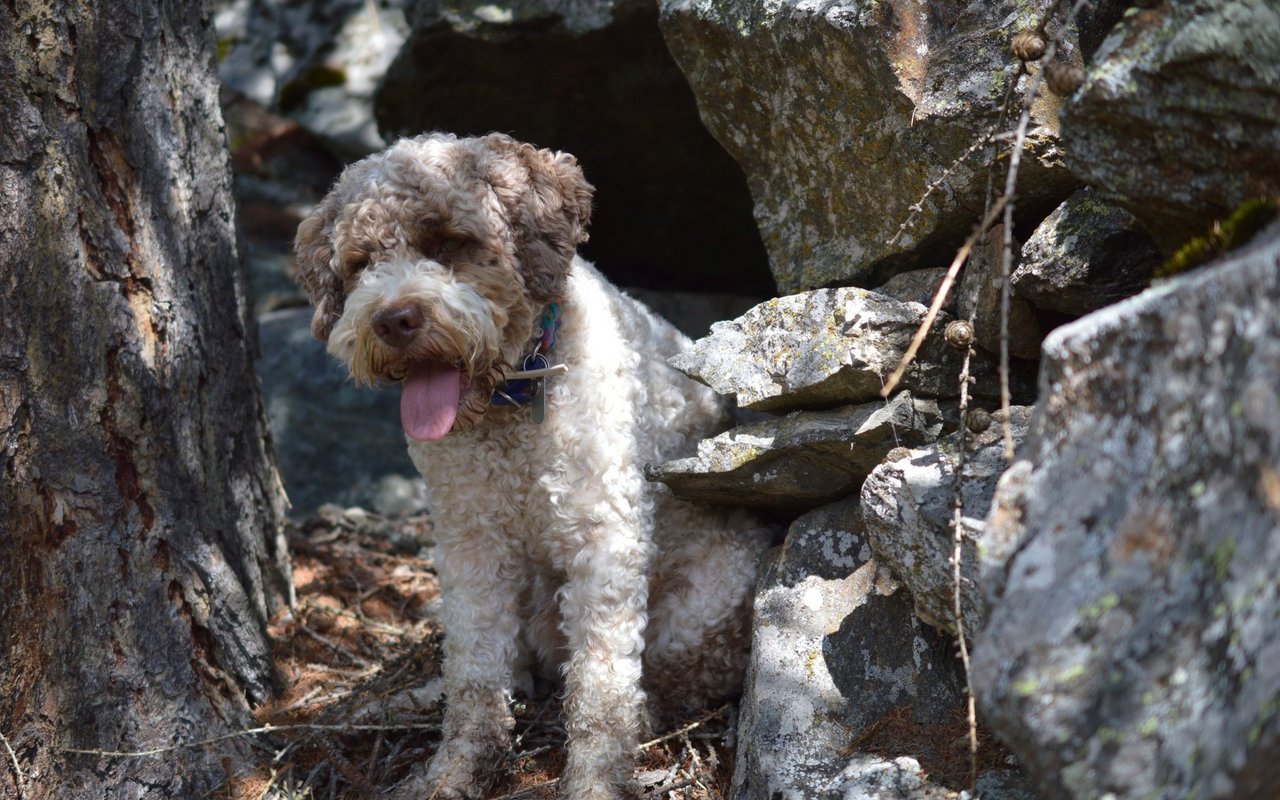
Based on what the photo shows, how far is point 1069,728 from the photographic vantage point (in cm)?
185

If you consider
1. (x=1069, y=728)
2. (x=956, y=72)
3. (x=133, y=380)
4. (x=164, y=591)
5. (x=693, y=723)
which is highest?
(x=956, y=72)

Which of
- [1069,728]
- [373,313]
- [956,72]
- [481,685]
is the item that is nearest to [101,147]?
[373,313]

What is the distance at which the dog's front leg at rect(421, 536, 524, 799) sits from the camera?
3465mm

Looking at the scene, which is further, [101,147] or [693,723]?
[693,723]

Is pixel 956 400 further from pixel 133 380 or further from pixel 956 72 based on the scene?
pixel 133 380

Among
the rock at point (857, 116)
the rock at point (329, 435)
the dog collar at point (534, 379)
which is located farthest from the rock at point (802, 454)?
the rock at point (329, 435)

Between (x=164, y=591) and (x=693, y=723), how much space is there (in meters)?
1.79

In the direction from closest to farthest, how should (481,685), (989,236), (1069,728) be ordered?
(1069,728) < (989,236) < (481,685)

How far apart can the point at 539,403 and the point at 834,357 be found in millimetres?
935

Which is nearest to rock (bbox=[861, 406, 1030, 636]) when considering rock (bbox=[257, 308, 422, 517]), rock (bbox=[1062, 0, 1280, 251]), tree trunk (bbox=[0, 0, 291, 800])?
rock (bbox=[1062, 0, 1280, 251])

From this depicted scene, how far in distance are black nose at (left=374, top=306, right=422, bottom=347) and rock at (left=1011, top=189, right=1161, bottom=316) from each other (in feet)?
5.49

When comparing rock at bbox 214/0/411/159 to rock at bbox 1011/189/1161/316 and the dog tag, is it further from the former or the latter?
rock at bbox 1011/189/1161/316

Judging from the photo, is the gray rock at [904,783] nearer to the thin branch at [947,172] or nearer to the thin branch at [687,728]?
the thin branch at [687,728]

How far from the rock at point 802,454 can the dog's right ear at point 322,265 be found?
1148mm
